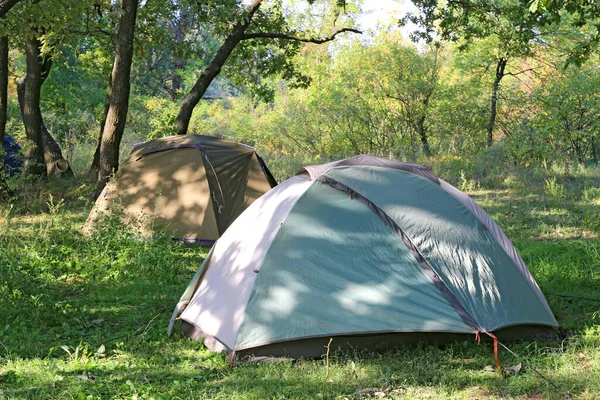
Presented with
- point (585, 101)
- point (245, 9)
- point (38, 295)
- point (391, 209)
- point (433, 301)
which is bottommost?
point (38, 295)

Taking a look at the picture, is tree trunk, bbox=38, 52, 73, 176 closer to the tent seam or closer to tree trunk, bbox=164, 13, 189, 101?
tree trunk, bbox=164, 13, 189, 101

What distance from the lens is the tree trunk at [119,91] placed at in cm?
1045

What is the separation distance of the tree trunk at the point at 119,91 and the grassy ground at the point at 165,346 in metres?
2.68

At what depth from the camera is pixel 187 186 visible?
894cm

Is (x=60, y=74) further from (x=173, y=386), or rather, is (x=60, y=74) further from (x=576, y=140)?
(x=173, y=386)

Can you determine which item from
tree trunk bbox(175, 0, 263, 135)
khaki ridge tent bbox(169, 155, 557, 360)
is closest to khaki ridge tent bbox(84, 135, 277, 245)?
tree trunk bbox(175, 0, 263, 135)

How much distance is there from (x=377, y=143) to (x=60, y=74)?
9.50m

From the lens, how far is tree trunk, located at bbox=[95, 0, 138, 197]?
10445mm

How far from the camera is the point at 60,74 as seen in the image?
19.3 metres

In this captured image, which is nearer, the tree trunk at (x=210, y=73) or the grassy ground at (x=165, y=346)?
the grassy ground at (x=165, y=346)

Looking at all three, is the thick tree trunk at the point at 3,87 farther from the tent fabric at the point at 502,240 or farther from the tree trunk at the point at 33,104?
the tent fabric at the point at 502,240

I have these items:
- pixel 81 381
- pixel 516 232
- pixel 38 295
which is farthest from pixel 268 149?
pixel 81 381

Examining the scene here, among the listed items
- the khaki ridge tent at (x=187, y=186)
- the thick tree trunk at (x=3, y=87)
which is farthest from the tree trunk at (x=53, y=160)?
the khaki ridge tent at (x=187, y=186)

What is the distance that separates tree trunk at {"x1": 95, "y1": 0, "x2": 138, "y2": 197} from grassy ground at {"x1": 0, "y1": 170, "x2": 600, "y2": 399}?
268cm
